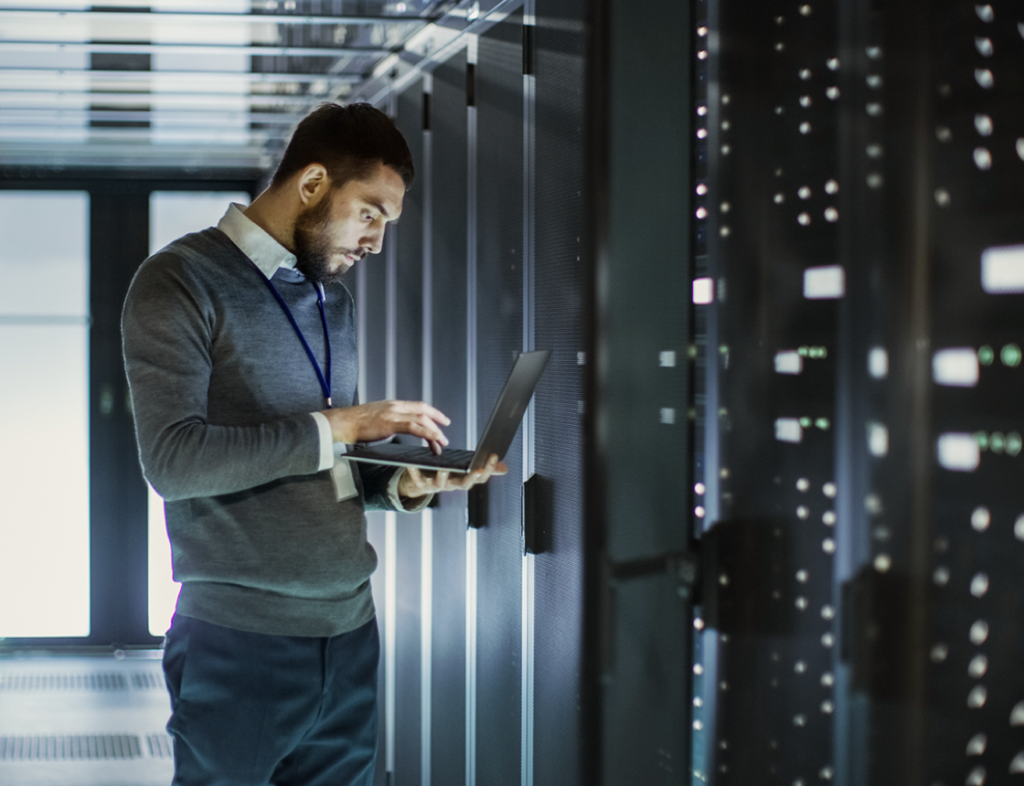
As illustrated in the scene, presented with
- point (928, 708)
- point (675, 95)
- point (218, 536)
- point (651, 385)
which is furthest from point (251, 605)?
point (675, 95)

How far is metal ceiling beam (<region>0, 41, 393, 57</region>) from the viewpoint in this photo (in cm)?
314

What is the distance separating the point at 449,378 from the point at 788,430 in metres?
1.41

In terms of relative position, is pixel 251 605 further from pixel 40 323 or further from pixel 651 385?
pixel 40 323

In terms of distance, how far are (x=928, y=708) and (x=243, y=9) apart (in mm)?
2686

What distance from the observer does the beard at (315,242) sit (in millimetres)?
1773

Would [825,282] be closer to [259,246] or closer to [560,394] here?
[560,394]

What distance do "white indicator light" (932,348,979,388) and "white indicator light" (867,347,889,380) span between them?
0.07 m

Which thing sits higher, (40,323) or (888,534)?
(40,323)

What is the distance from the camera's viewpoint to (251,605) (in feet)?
5.51

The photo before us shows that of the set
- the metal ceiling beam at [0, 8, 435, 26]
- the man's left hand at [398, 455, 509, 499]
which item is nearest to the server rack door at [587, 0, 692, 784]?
the man's left hand at [398, 455, 509, 499]

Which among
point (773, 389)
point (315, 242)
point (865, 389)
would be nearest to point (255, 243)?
point (315, 242)

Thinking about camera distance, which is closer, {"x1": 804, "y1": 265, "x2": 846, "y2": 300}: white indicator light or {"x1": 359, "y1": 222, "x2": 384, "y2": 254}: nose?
{"x1": 804, "y1": 265, "x2": 846, "y2": 300}: white indicator light

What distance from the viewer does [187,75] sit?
3.62m

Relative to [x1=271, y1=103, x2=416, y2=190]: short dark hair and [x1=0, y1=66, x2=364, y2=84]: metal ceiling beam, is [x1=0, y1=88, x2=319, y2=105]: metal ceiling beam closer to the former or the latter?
[x1=0, y1=66, x2=364, y2=84]: metal ceiling beam
